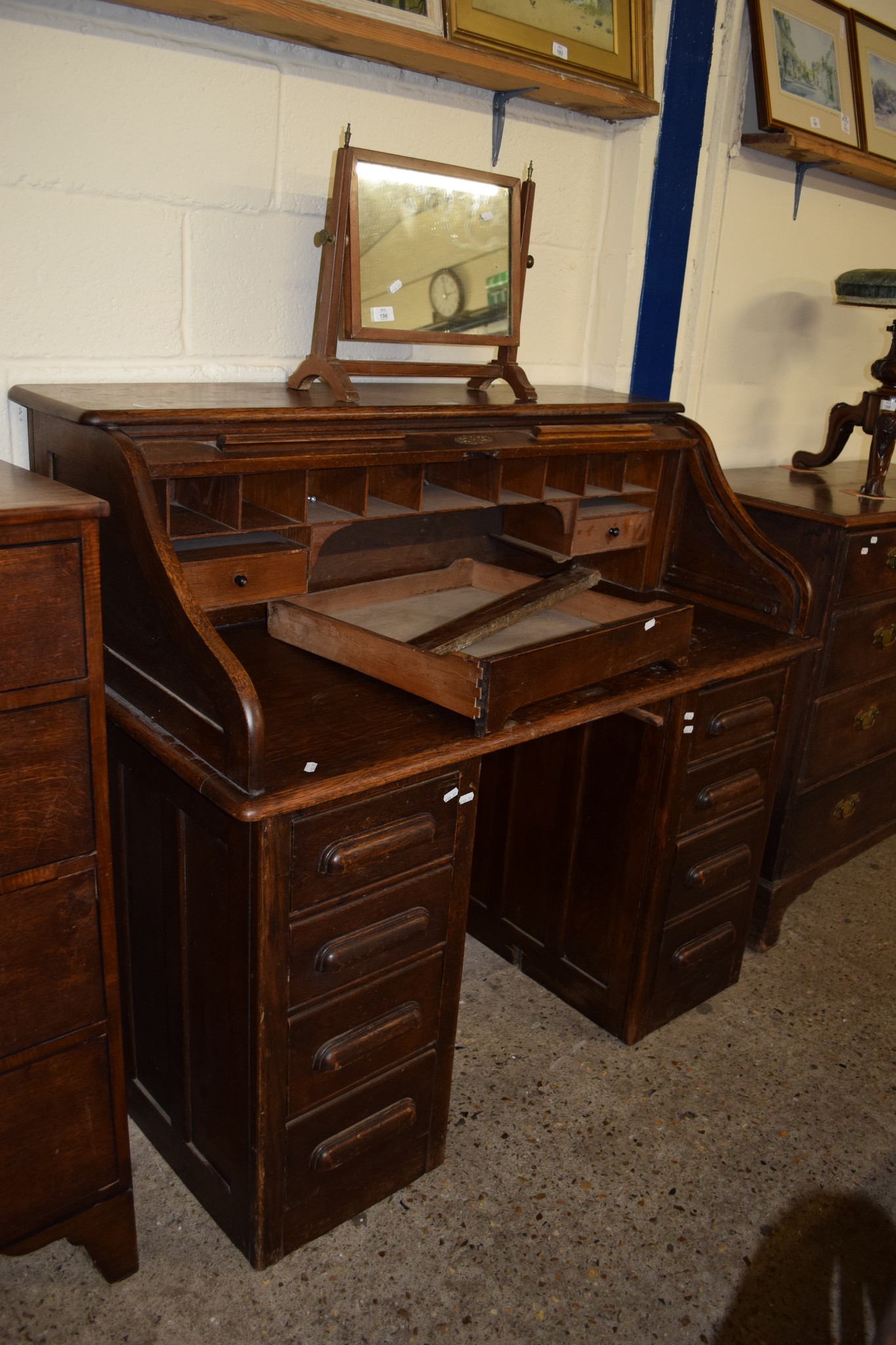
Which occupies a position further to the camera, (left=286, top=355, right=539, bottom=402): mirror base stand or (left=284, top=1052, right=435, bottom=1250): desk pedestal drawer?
(left=286, top=355, right=539, bottom=402): mirror base stand

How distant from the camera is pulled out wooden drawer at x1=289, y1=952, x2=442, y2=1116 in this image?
166cm

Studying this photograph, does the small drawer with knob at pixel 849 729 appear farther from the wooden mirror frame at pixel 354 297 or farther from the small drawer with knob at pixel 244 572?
the small drawer with knob at pixel 244 572

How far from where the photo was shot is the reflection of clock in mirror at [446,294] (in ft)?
6.72

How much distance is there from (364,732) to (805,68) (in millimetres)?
2475

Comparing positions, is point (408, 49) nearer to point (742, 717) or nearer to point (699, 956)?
point (742, 717)

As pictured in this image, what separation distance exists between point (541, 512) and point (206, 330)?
2.67ft

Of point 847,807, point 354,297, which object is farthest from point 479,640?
point 847,807

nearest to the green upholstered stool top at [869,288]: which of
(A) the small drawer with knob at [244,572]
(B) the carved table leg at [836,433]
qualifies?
(B) the carved table leg at [836,433]

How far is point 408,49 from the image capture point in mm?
1906

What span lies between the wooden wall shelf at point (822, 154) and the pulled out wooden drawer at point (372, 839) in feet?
6.79

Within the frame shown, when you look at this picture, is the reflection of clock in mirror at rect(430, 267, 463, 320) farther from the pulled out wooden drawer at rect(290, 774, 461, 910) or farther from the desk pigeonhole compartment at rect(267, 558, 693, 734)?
the pulled out wooden drawer at rect(290, 774, 461, 910)

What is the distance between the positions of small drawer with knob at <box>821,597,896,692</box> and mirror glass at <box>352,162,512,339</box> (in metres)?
1.24

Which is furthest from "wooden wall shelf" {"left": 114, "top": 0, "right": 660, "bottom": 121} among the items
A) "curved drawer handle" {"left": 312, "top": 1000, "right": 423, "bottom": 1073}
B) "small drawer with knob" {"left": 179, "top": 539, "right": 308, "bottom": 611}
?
"curved drawer handle" {"left": 312, "top": 1000, "right": 423, "bottom": 1073}

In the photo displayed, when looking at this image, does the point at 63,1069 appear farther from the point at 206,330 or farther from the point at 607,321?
the point at 607,321
